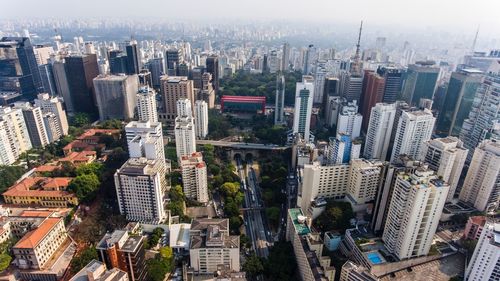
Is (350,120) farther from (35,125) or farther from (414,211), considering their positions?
(35,125)

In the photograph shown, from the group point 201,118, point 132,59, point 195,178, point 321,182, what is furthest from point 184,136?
point 132,59

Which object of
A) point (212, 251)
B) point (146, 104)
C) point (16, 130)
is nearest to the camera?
point (212, 251)

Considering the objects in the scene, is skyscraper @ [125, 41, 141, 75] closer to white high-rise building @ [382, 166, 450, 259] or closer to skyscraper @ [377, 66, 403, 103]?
skyscraper @ [377, 66, 403, 103]

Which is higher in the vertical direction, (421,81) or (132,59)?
(132,59)

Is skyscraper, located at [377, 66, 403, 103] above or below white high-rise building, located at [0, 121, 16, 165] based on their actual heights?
above

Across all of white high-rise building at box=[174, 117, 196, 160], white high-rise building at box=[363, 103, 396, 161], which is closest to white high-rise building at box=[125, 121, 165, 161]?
white high-rise building at box=[174, 117, 196, 160]

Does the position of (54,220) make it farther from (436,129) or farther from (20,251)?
(436,129)

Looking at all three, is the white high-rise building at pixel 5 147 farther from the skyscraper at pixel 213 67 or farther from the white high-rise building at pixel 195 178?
the skyscraper at pixel 213 67
